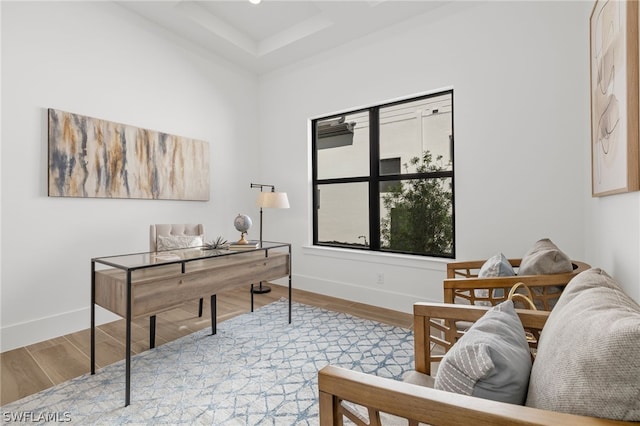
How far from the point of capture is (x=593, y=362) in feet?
2.02

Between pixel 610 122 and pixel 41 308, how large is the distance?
402cm

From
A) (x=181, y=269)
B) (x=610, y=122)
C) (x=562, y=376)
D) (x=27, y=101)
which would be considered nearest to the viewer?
(x=562, y=376)

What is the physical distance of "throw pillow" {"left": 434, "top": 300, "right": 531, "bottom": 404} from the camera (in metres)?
0.76

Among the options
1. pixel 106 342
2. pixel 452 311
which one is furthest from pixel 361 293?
pixel 106 342

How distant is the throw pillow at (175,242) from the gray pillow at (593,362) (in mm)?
2655

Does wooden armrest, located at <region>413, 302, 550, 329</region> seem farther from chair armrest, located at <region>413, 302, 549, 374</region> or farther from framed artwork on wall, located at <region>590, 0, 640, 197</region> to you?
framed artwork on wall, located at <region>590, 0, 640, 197</region>

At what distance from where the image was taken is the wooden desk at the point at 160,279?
69.5 inches

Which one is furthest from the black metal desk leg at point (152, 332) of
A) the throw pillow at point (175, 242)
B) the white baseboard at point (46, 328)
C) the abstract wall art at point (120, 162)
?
the abstract wall art at point (120, 162)

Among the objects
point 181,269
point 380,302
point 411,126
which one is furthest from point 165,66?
point 380,302

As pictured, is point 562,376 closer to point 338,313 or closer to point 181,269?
point 181,269

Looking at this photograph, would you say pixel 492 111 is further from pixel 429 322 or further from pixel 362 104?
pixel 429 322

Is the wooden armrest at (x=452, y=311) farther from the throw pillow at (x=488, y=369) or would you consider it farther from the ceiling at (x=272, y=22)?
the ceiling at (x=272, y=22)

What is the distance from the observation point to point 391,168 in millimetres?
3492

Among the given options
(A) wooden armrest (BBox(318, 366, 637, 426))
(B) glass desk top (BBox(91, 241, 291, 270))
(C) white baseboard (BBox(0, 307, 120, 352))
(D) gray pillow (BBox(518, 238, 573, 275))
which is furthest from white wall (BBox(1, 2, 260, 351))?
(D) gray pillow (BBox(518, 238, 573, 275))
